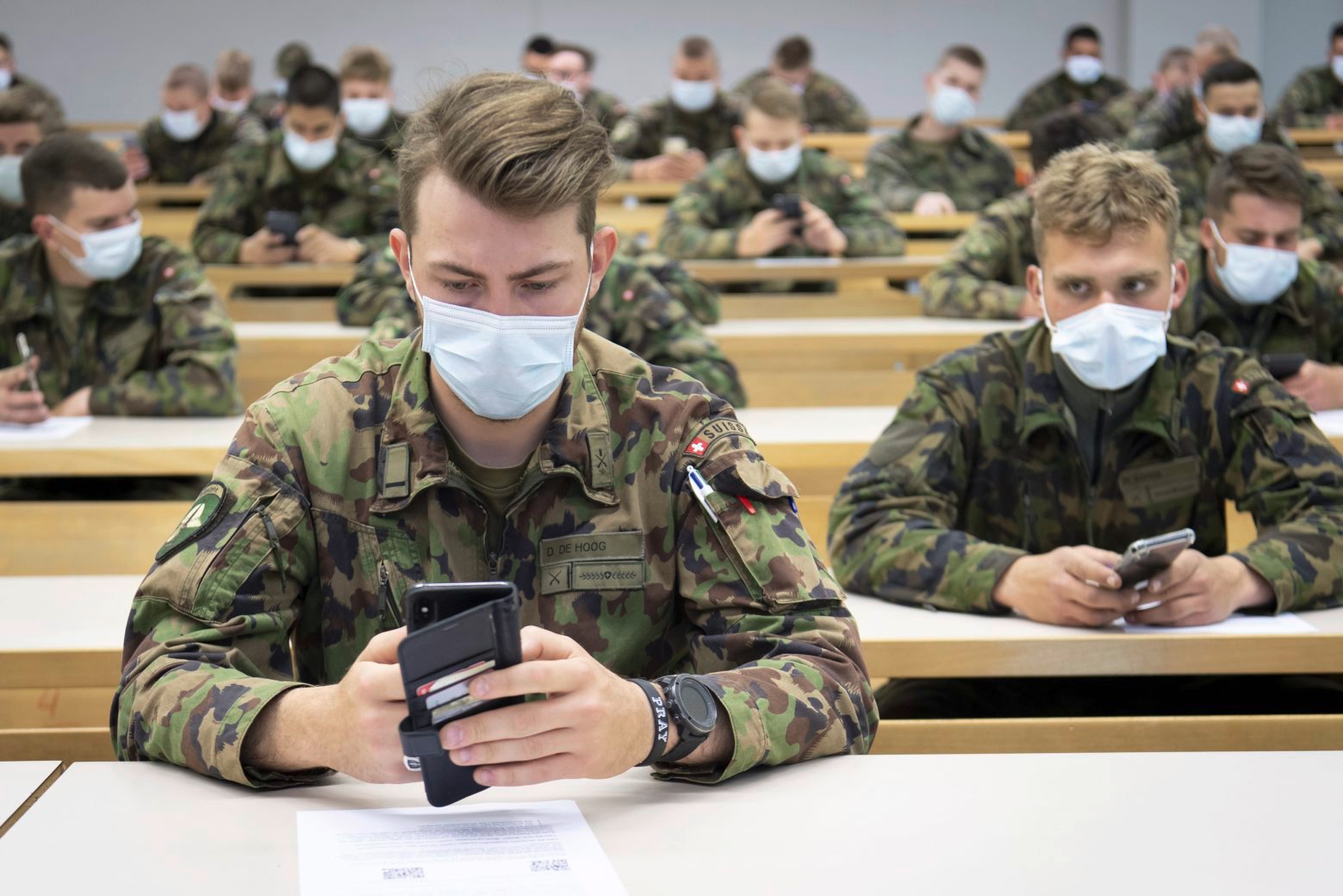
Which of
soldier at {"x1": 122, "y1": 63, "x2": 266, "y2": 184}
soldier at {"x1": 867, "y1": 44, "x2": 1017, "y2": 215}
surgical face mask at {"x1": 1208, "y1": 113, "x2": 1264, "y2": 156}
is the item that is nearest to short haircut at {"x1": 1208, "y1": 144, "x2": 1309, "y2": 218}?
surgical face mask at {"x1": 1208, "y1": 113, "x2": 1264, "y2": 156}

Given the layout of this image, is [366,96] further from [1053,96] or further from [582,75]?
[1053,96]

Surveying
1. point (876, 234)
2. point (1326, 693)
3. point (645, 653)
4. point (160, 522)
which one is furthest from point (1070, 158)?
point (876, 234)

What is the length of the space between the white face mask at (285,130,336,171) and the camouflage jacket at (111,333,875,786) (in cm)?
434

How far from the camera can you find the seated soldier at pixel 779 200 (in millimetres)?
5488

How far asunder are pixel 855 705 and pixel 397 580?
0.49 m

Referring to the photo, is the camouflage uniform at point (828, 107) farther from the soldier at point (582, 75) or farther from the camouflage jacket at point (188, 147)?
the camouflage jacket at point (188, 147)

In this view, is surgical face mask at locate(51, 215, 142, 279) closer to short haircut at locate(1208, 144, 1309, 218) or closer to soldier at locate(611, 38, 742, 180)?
short haircut at locate(1208, 144, 1309, 218)

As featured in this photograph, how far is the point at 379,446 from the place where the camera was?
1530mm

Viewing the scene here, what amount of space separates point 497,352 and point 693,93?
7.21 meters

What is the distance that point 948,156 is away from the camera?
7.55 metres

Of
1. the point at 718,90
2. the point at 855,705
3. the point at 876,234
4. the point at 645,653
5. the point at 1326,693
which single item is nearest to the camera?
the point at 855,705

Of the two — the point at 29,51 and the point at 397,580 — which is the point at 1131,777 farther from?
the point at 29,51

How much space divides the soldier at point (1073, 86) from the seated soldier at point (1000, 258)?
5.86 meters

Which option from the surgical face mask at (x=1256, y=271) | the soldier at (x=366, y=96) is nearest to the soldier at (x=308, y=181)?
the soldier at (x=366, y=96)
